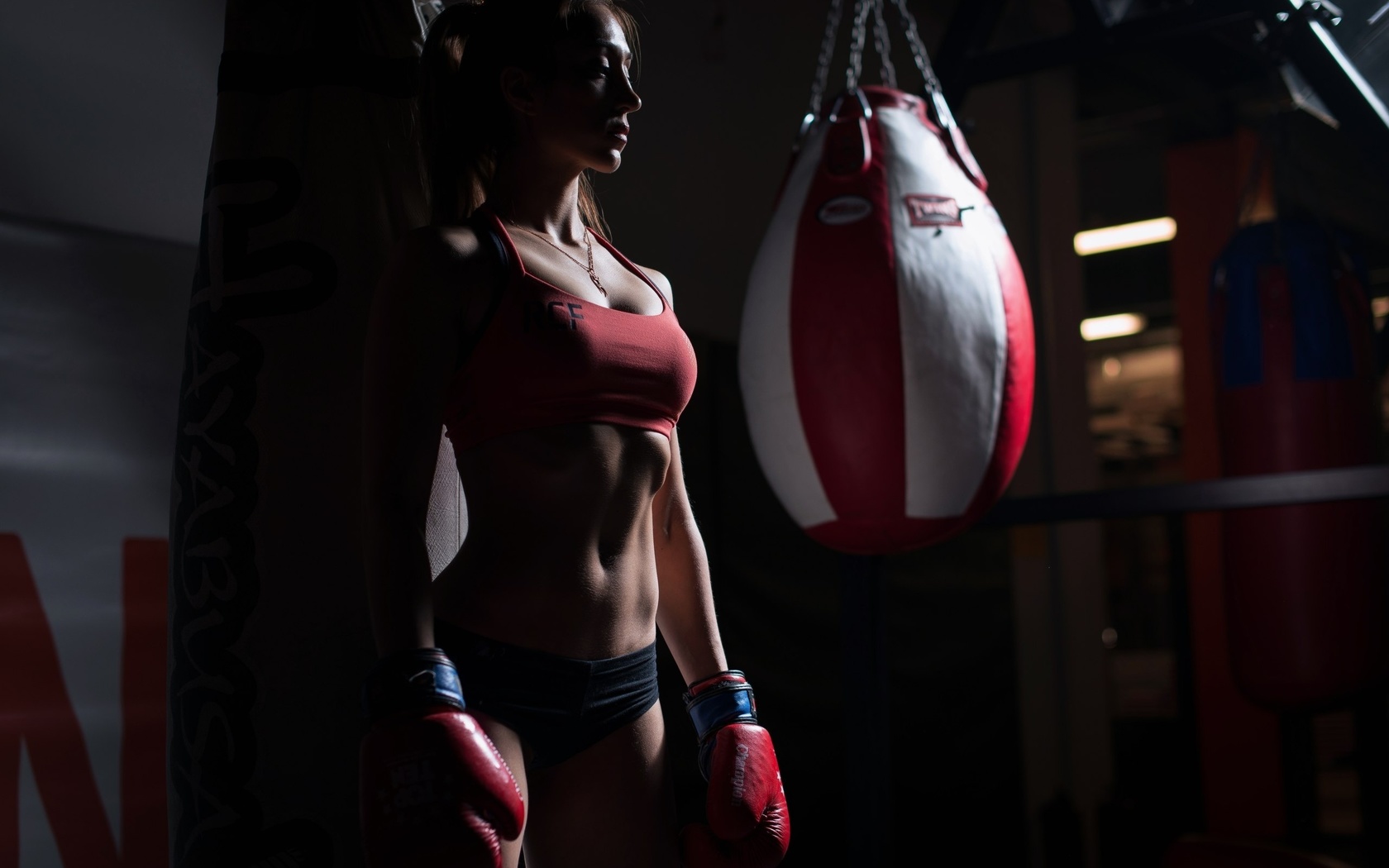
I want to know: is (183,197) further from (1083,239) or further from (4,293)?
(1083,239)

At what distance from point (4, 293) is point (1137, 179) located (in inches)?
244

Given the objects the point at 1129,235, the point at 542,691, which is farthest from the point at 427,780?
the point at 1129,235

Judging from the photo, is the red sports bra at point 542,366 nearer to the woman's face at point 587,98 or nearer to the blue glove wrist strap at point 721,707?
the woman's face at point 587,98

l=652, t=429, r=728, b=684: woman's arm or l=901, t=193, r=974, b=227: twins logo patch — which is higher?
l=901, t=193, r=974, b=227: twins logo patch

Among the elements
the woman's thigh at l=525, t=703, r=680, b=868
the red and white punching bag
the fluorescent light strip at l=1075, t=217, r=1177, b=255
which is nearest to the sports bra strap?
the woman's thigh at l=525, t=703, r=680, b=868

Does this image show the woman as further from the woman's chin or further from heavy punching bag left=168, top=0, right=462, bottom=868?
heavy punching bag left=168, top=0, right=462, bottom=868

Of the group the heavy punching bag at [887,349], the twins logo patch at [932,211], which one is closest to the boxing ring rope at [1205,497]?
the heavy punching bag at [887,349]

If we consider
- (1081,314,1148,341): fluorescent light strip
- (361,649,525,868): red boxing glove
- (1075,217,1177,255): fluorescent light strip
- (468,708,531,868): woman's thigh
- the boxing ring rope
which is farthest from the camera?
(1081,314,1148,341): fluorescent light strip

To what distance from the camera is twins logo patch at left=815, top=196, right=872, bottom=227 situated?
1978mm

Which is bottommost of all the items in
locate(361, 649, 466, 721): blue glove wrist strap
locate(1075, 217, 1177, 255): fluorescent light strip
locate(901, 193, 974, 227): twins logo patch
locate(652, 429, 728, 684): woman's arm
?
locate(361, 649, 466, 721): blue glove wrist strap

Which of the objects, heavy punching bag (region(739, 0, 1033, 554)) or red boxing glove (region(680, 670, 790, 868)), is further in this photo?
heavy punching bag (region(739, 0, 1033, 554))

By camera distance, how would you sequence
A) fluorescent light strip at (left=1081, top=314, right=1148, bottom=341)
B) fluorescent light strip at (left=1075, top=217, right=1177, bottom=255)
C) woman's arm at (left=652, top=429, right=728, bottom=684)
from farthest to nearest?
fluorescent light strip at (left=1081, top=314, right=1148, bottom=341), fluorescent light strip at (left=1075, top=217, right=1177, bottom=255), woman's arm at (left=652, top=429, right=728, bottom=684)

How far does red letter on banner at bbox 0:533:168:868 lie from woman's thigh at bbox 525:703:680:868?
2.93ft

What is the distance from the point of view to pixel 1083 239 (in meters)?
7.02
